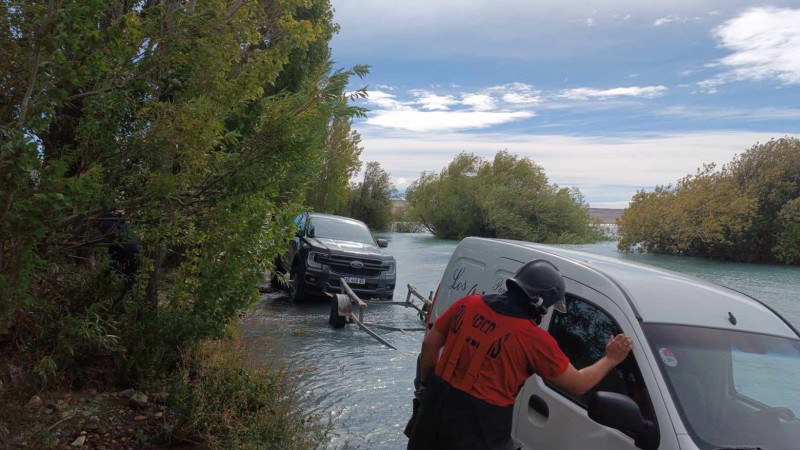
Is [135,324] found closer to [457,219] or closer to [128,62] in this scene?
[128,62]

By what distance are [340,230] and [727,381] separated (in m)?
11.9

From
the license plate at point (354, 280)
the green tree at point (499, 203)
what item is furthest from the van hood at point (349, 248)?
the green tree at point (499, 203)

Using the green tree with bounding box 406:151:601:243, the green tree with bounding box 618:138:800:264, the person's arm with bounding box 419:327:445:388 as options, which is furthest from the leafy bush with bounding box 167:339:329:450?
the green tree with bounding box 406:151:601:243

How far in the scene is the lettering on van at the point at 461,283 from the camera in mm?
4713

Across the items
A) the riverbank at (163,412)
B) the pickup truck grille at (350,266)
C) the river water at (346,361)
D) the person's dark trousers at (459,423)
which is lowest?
the river water at (346,361)

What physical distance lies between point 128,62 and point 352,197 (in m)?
52.7

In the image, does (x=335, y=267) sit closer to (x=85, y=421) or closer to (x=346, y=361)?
(x=346, y=361)

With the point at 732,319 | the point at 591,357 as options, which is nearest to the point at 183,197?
the point at 591,357

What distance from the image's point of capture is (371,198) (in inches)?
2247

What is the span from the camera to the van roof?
3.13 meters

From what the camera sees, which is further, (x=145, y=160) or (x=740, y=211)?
(x=740, y=211)

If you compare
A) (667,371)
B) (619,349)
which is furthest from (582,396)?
(619,349)

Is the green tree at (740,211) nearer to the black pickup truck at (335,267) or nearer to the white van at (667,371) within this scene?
the black pickup truck at (335,267)

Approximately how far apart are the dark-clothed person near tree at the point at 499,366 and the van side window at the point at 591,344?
0.34 metres
